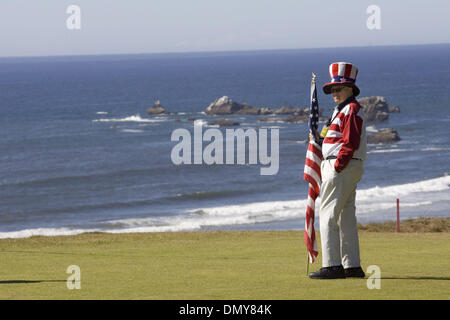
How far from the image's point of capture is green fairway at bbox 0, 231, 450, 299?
29.0 ft

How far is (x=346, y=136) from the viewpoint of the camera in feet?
30.5

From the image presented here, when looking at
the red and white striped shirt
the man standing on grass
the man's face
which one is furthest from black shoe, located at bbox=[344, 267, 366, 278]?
the man's face

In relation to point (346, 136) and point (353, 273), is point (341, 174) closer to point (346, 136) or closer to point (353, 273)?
point (346, 136)

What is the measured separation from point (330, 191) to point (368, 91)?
156556mm

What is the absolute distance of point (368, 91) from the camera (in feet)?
535

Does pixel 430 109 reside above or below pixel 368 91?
below

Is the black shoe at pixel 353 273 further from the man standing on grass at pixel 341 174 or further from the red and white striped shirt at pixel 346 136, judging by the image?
the red and white striped shirt at pixel 346 136

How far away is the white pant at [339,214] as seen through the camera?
9438 mm

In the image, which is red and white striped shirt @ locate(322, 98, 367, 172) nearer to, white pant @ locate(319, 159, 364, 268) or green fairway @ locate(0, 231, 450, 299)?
white pant @ locate(319, 159, 364, 268)

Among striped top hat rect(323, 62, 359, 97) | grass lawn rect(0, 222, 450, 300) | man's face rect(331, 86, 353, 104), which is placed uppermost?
striped top hat rect(323, 62, 359, 97)

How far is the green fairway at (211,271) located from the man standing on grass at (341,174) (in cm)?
30

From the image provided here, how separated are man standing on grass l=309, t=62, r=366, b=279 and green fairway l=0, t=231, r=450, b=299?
0.30m
